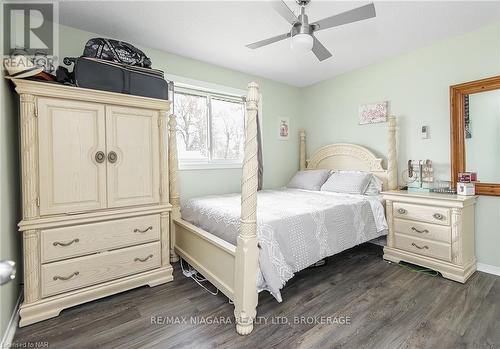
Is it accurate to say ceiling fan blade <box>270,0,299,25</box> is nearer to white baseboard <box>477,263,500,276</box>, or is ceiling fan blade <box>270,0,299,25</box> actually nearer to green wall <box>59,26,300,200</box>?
green wall <box>59,26,300,200</box>

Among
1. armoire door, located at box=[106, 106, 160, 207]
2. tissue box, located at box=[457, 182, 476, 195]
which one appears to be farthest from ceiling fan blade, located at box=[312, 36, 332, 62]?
tissue box, located at box=[457, 182, 476, 195]

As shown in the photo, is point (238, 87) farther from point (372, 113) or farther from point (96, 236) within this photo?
point (96, 236)

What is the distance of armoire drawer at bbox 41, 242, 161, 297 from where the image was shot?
177 cm

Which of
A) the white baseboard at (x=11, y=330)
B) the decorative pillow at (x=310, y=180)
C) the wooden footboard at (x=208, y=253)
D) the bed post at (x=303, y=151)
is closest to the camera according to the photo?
the white baseboard at (x=11, y=330)

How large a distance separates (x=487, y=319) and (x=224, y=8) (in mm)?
3066

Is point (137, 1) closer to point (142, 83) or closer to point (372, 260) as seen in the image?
point (142, 83)

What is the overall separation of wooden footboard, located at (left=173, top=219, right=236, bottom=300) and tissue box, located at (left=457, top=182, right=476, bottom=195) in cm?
226

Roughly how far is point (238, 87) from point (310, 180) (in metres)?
1.70

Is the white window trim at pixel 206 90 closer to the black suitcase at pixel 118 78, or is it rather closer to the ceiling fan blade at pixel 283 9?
the black suitcase at pixel 118 78

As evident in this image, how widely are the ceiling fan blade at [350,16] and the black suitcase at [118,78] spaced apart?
142 cm

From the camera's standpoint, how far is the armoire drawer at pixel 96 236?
177cm

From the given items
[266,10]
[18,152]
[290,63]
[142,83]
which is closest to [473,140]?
[290,63]

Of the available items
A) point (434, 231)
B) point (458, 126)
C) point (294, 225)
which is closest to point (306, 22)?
point (294, 225)

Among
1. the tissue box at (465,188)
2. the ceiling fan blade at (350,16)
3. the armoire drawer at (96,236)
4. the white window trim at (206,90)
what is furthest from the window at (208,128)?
the tissue box at (465,188)
